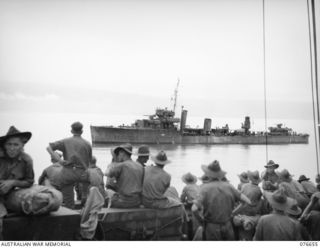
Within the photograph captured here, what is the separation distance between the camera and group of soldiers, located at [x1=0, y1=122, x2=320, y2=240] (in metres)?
2.42

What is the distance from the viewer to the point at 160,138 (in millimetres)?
14594

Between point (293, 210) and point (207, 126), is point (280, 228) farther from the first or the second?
point (207, 126)

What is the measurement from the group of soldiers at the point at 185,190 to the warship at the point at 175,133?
8635 millimetres

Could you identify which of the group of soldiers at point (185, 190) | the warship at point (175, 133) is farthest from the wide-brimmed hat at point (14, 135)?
the warship at point (175, 133)

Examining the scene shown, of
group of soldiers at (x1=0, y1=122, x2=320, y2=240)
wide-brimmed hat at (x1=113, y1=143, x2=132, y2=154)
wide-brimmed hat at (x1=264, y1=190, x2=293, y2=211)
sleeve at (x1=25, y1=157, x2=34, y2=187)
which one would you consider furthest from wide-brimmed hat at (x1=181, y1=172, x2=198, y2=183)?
sleeve at (x1=25, y1=157, x2=34, y2=187)

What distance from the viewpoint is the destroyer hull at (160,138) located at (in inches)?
518

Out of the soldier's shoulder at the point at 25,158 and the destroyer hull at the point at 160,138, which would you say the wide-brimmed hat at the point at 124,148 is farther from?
the destroyer hull at the point at 160,138

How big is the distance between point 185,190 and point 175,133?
11.4 meters

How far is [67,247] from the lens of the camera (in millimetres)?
2779

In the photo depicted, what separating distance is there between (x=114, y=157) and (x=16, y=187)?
3.57 ft

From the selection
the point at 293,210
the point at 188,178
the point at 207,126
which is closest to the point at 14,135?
the point at 188,178

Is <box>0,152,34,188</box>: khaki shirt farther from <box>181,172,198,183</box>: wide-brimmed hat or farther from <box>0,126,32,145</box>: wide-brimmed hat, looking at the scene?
<box>181,172,198,183</box>: wide-brimmed hat

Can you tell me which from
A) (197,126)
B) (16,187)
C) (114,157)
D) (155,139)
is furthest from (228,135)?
(16,187)

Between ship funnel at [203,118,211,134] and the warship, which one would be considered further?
ship funnel at [203,118,211,134]
